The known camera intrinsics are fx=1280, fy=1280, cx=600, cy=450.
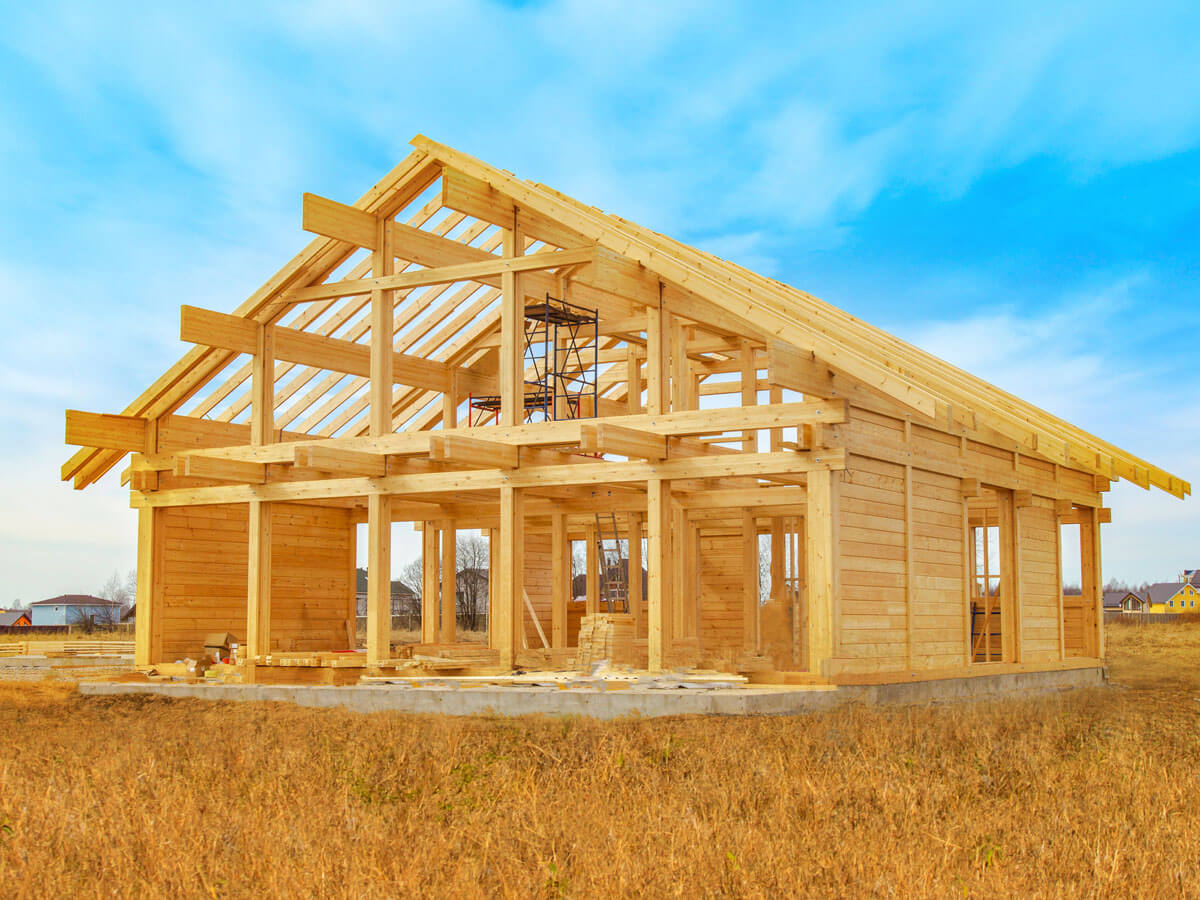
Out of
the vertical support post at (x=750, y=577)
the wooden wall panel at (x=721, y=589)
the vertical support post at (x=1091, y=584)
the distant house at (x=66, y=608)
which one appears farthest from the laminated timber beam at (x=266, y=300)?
the distant house at (x=66, y=608)

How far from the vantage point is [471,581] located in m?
53.8

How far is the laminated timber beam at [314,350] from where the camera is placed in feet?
60.6

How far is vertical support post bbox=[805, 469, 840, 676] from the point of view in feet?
48.2

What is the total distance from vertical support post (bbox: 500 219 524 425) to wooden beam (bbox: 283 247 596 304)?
0.72ft

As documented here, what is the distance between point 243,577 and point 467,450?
7.14 meters

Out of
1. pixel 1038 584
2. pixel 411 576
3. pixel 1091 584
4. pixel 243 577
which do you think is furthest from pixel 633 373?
pixel 411 576

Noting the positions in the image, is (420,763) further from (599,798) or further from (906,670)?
(906,670)

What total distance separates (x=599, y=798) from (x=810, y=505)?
681cm

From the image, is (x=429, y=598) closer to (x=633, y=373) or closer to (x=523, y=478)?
(x=633, y=373)

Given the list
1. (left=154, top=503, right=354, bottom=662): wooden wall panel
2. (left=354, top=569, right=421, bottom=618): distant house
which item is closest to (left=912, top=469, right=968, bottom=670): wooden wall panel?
(left=154, top=503, right=354, bottom=662): wooden wall panel

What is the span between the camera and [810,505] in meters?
15.0

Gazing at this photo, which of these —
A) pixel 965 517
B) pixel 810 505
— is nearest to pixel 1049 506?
pixel 965 517

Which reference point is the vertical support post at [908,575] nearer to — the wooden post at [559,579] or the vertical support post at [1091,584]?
the wooden post at [559,579]

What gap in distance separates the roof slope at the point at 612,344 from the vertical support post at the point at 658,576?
2.41 m
